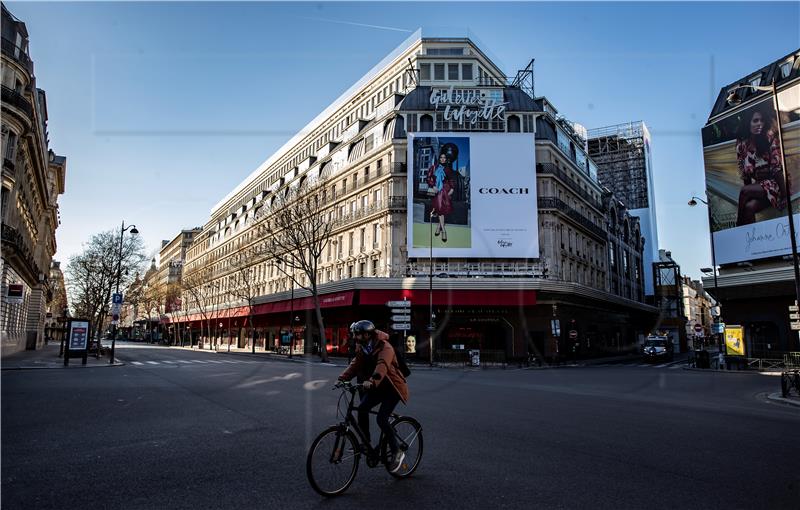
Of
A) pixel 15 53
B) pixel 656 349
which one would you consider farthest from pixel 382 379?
pixel 656 349

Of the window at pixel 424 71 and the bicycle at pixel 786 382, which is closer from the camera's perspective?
the bicycle at pixel 786 382

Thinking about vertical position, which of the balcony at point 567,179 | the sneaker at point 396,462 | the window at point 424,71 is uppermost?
the window at point 424,71

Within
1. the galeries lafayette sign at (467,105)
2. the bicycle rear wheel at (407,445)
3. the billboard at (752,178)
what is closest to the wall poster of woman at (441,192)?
the galeries lafayette sign at (467,105)

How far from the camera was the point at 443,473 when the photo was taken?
591 cm

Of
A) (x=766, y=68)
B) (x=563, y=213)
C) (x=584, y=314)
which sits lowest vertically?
(x=584, y=314)

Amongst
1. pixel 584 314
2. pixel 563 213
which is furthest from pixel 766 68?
pixel 584 314

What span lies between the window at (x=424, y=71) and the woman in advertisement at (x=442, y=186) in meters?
11.7

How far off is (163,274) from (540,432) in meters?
135

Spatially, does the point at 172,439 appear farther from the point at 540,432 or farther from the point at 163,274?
the point at 163,274

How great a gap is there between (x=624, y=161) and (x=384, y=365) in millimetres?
90566

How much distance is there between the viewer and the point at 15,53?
96.0 ft

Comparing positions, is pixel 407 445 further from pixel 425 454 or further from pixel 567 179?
pixel 567 179

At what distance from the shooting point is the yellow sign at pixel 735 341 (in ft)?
106

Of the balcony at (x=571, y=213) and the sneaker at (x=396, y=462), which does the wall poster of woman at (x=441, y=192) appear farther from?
the sneaker at (x=396, y=462)
